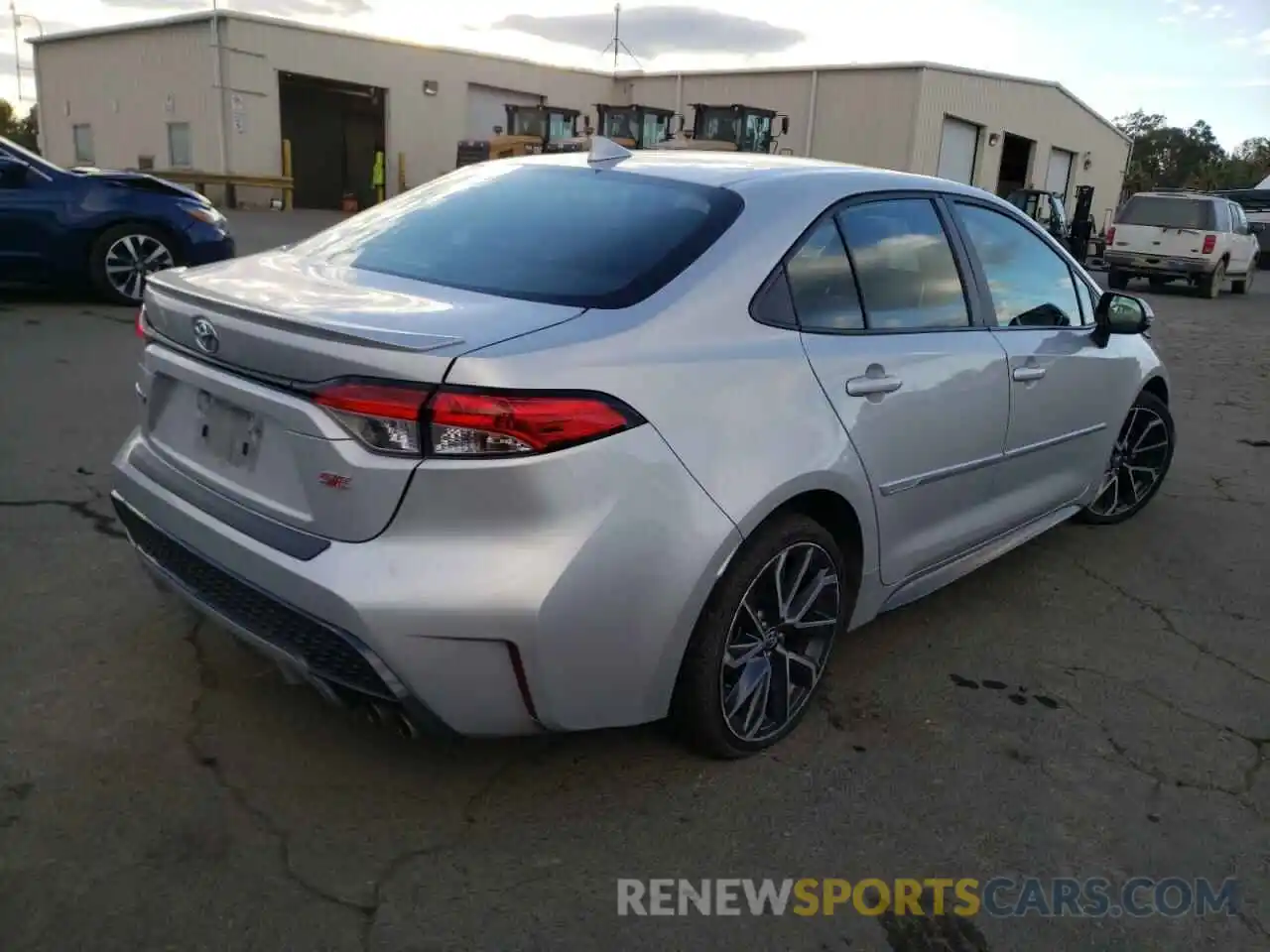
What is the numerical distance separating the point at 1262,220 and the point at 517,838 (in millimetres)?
32335

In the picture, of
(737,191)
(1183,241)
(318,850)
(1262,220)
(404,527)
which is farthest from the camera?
(1262,220)

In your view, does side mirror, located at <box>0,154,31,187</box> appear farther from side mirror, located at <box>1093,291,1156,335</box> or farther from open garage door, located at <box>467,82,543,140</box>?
open garage door, located at <box>467,82,543,140</box>

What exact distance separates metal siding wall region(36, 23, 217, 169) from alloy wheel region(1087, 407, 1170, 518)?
91.4 feet

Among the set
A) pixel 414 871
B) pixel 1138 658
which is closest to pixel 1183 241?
pixel 1138 658

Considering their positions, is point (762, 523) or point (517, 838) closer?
point (517, 838)

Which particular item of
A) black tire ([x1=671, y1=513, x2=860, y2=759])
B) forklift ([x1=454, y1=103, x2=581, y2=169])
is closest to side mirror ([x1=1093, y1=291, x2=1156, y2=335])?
black tire ([x1=671, y1=513, x2=860, y2=759])

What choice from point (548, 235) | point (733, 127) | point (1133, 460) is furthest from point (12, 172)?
point (733, 127)

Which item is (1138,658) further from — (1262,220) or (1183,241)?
(1262,220)

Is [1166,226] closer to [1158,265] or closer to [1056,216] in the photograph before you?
[1158,265]

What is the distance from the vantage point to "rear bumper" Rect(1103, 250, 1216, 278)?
17938mm

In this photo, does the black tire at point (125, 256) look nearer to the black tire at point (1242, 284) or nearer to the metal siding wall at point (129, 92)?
the black tire at point (1242, 284)

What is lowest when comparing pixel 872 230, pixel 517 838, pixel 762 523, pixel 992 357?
pixel 517 838

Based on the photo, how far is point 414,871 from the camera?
2.27 m

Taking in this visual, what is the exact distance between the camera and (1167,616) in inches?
157
